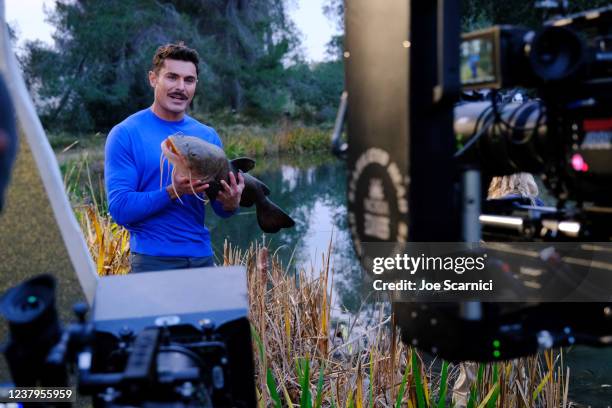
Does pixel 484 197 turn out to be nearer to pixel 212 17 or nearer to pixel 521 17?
pixel 521 17

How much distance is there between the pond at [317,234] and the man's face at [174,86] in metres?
0.98

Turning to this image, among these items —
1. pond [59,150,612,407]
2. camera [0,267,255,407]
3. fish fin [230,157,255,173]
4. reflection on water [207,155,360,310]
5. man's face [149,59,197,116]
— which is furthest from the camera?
reflection on water [207,155,360,310]

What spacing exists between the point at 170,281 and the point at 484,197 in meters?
0.65

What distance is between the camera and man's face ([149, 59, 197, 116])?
96.7 inches

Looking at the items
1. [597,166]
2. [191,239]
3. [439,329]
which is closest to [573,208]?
[597,166]

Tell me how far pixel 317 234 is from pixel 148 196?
6162mm

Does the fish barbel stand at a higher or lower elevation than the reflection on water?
higher

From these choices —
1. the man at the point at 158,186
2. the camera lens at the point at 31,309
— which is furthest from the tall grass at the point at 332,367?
the camera lens at the point at 31,309

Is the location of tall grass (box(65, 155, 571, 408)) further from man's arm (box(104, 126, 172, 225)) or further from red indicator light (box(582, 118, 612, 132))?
red indicator light (box(582, 118, 612, 132))

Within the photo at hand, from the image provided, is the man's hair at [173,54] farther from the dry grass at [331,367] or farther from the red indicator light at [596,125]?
the red indicator light at [596,125]

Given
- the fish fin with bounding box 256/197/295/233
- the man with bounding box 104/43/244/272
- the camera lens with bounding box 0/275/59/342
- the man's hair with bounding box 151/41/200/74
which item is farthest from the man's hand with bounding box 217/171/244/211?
the camera lens with bounding box 0/275/59/342

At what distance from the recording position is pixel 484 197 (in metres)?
1.24

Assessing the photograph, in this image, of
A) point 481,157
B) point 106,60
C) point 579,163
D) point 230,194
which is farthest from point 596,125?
point 106,60

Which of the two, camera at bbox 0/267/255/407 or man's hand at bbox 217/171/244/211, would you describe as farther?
man's hand at bbox 217/171/244/211
